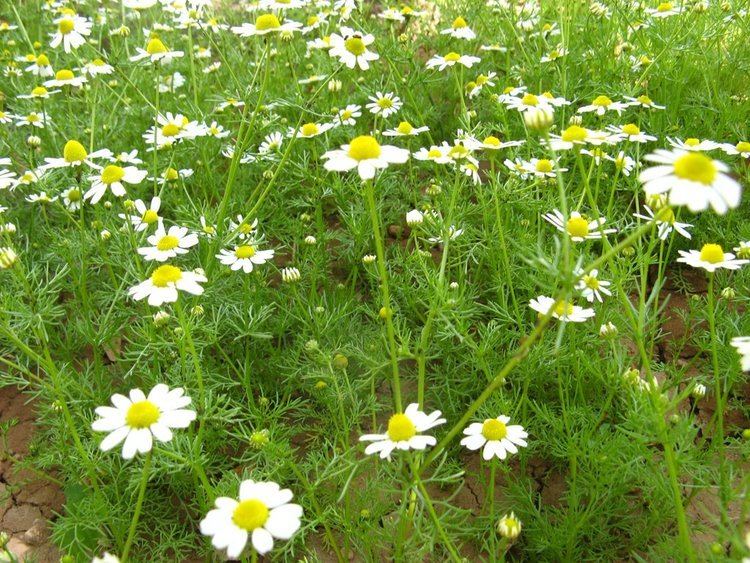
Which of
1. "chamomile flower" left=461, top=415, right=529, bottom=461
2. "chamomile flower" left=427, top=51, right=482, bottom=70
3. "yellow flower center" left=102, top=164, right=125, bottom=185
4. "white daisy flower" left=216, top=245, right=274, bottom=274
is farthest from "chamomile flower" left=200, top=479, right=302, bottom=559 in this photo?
"chamomile flower" left=427, top=51, right=482, bottom=70

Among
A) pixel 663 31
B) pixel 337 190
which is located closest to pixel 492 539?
pixel 337 190

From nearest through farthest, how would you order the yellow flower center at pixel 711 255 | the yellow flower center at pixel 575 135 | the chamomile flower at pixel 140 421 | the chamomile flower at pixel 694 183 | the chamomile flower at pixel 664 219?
the chamomile flower at pixel 694 183, the chamomile flower at pixel 664 219, the chamomile flower at pixel 140 421, the yellow flower center at pixel 711 255, the yellow flower center at pixel 575 135

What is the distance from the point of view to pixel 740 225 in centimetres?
299

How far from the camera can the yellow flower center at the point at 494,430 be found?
75.5 inches

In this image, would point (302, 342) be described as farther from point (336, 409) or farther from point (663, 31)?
point (663, 31)

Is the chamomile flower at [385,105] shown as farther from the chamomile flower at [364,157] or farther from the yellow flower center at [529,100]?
the chamomile flower at [364,157]

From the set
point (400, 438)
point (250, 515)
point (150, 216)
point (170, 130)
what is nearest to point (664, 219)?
point (400, 438)

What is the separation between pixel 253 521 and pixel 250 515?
0.5 inches

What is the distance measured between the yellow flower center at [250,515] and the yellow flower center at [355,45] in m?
2.01

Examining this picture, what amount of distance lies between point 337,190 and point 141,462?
4.99 ft

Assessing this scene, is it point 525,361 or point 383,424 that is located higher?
point 525,361

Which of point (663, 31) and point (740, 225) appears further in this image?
point (663, 31)

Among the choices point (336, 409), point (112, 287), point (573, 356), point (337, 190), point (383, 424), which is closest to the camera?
point (573, 356)

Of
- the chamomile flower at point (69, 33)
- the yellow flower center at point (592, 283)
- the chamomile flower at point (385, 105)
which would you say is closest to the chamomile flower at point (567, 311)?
the yellow flower center at point (592, 283)
